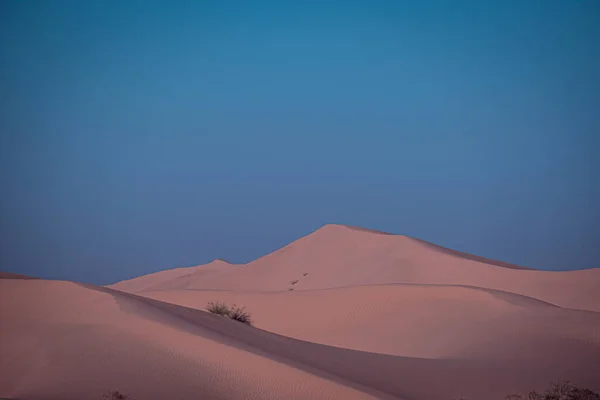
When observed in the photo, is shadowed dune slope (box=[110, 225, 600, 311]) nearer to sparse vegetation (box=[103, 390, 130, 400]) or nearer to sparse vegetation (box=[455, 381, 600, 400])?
sparse vegetation (box=[455, 381, 600, 400])

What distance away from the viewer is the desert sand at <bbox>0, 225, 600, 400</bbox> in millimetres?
10320

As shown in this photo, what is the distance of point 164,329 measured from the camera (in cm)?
1239

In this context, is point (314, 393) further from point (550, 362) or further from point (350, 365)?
point (550, 362)

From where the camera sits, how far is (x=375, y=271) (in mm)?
41719

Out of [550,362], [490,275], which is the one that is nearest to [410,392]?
[550,362]

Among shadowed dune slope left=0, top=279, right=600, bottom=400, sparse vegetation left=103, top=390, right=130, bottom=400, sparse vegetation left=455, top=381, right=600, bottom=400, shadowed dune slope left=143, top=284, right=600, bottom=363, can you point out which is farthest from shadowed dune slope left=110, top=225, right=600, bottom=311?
sparse vegetation left=103, top=390, right=130, bottom=400

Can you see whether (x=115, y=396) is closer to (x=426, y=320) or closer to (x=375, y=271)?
(x=426, y=320)

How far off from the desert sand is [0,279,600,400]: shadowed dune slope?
32 millimetres

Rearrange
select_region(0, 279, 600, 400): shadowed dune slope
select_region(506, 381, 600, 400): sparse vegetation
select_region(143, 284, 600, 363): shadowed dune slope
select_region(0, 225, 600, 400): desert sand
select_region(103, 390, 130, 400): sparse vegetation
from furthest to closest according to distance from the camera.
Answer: select_region(143, 284, 600, 363): shadowed dune slope
select_region(506, 381, 600, 400): sparse vegetation
select_region(0, 225, 600, 400): desert sand
select_region(0, 279, 600, 400): shadowed dune slope
select_region(103, 390, 130, 400): sparse vegetation

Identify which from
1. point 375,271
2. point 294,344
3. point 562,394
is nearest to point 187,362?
point 294,344

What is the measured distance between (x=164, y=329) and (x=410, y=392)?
16.4 ft

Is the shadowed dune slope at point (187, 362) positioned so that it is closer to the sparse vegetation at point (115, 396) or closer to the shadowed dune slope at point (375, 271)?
the sparse vegetation at point (115, 396)

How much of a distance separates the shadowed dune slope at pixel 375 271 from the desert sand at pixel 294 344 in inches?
507

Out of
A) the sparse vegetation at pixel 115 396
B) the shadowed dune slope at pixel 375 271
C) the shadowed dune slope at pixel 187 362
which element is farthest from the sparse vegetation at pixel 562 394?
the shadowed dune slope at pixel 375 271
